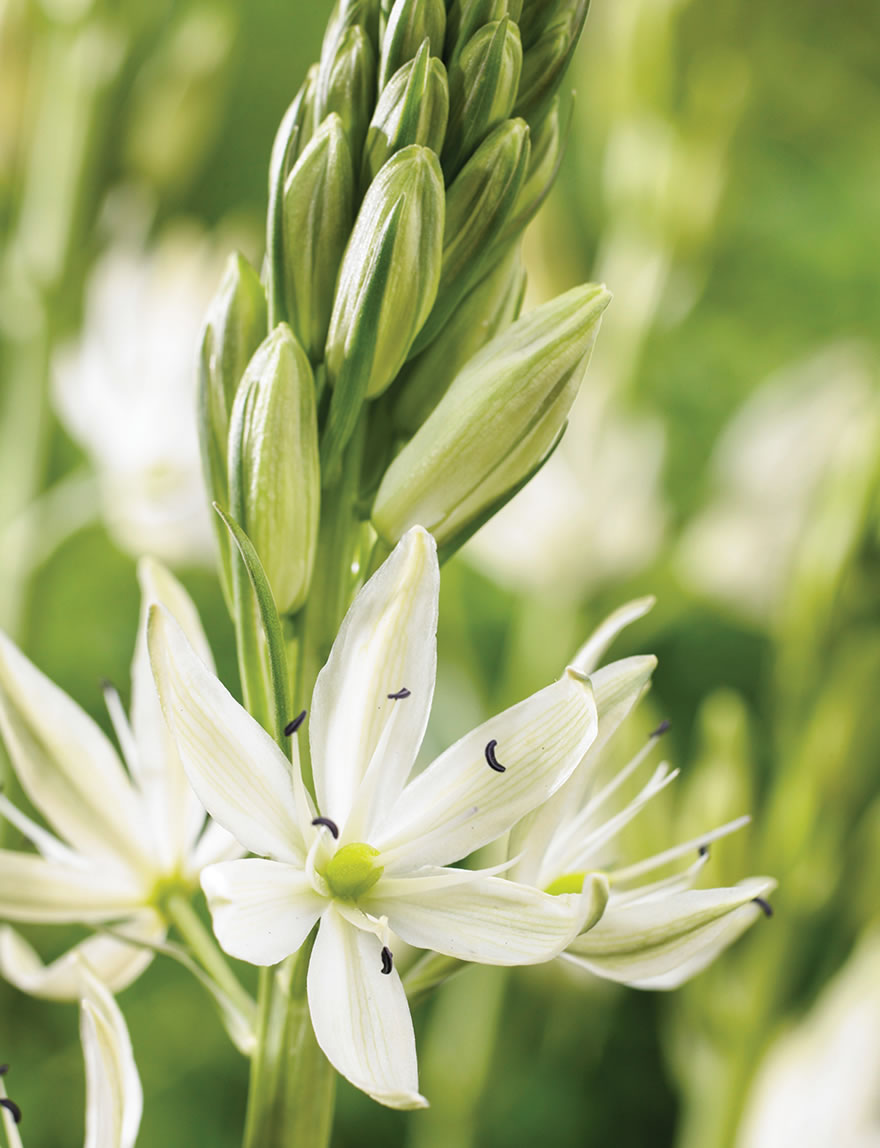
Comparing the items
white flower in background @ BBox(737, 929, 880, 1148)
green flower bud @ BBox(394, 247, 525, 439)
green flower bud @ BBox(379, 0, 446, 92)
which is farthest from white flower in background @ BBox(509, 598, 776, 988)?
white flower in background @ BBox(737, 929, 880, 1148)

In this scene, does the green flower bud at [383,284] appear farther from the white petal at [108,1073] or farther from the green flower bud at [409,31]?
the white petal at [108,1073]

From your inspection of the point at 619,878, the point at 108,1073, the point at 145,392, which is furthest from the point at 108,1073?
the point at 145,392

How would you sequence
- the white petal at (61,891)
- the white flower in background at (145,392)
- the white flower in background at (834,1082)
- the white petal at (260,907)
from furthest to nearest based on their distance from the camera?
the white flower in background at (145,392) < the white flower in background at (834,1082) < the white petal at (61,891) < the white petal at (260,907)

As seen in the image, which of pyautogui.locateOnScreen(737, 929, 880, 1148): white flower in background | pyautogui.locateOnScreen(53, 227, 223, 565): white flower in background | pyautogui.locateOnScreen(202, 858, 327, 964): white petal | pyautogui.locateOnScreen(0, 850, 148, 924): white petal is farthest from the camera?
pyautogui.locateOnScreen(53, 227, 223, 565): white flower in background

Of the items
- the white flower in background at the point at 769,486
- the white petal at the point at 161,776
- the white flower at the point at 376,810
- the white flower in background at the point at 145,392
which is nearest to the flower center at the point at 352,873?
the white flower at the point at 376,810

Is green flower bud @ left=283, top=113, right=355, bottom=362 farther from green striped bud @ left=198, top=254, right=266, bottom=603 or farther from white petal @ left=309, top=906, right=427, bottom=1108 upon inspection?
white petal @ left=309, top=906, right=427, bottom=1108

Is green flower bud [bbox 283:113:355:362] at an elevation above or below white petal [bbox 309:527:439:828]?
above

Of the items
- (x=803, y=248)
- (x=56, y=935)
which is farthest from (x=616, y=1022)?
(x=803, y=248)

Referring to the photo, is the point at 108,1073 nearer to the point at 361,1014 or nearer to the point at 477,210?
the point at 361,1014
